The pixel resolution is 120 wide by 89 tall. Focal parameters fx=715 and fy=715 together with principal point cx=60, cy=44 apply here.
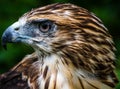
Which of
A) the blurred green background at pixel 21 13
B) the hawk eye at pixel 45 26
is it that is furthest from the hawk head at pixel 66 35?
the blurred green background at pixel 21 13

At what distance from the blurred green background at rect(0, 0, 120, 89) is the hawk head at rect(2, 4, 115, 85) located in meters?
2.62

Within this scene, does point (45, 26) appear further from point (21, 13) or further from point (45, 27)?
point (21, 13)

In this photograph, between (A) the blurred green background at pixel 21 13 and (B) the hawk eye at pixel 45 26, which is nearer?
(B) the hawk eye at pixel 45 26

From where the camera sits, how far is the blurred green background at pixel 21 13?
29.7ft

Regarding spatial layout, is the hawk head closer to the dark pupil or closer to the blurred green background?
the dark pupil

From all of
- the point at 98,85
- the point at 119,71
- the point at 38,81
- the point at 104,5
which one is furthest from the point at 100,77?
the point at 104,5

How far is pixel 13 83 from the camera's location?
6.60 m

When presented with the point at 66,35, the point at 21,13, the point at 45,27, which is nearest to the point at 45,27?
the point at 45,27

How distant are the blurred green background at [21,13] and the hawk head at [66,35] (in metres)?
2.62

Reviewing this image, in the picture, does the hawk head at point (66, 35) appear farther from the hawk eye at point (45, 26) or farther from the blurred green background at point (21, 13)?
the blurred green background at point (21, 13)

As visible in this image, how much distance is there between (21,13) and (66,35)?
2.94 meters

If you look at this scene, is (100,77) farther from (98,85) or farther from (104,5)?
(104,5)

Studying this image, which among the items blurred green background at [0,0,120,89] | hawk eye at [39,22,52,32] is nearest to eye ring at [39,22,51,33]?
hawk eye at [39,22,52,32]

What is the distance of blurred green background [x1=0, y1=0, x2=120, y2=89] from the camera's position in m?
9.06
